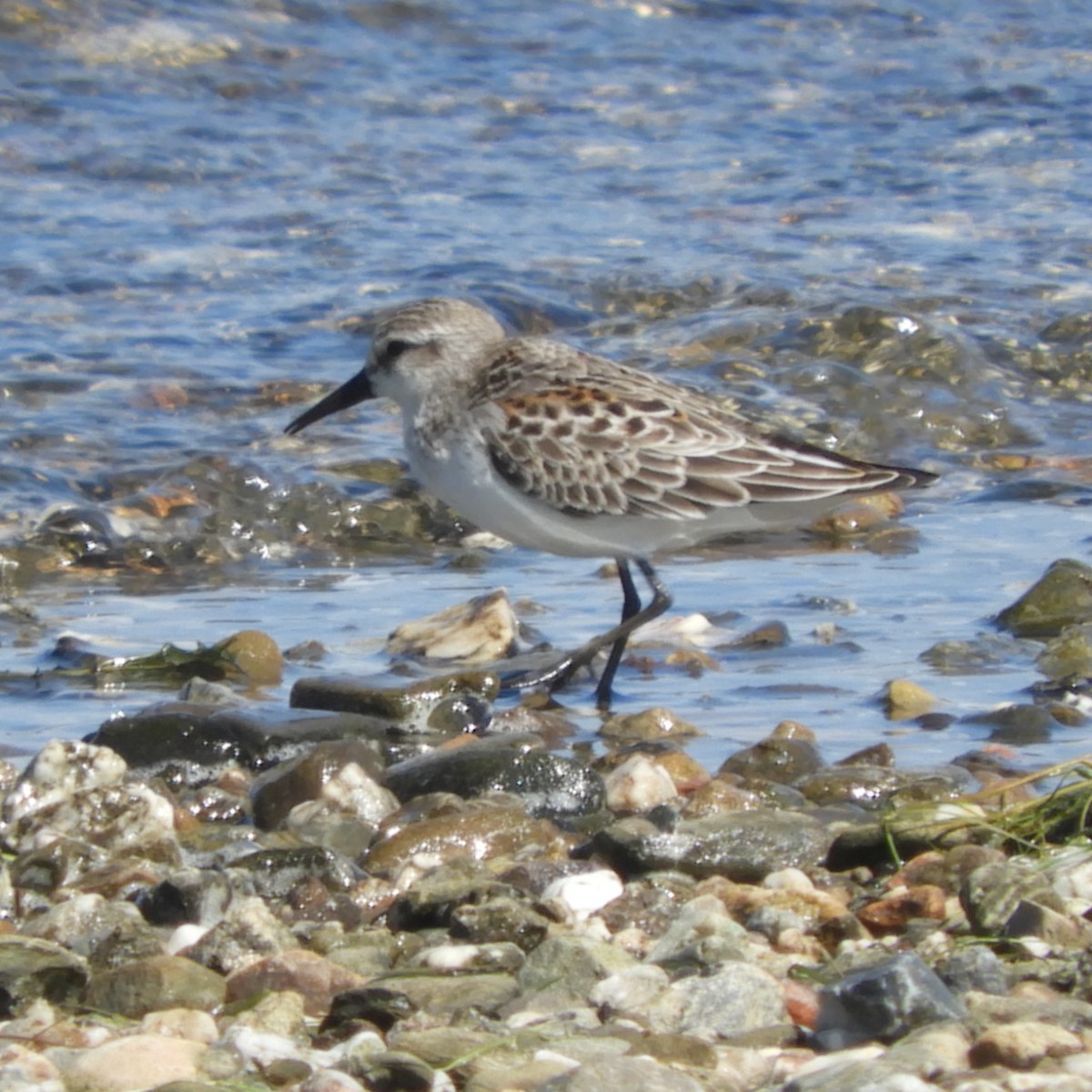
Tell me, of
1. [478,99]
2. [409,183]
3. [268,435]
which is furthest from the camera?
[478,99]

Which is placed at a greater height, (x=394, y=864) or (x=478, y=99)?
(x=478, y=99)

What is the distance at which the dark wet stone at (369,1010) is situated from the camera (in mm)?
3316

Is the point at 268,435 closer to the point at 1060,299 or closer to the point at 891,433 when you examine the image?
the point at 891,433

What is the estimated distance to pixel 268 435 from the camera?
28.2 ft

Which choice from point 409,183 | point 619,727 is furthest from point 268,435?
point 409,183

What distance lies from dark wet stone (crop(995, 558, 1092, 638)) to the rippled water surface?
0.45ft

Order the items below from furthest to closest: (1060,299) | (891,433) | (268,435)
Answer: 1. (1060,299)
2. (891,433)
3. (268,435)

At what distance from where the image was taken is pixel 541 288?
10.8 metres

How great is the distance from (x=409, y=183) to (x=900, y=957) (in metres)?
9.97

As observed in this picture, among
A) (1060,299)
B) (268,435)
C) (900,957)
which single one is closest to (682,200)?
(1060,299)

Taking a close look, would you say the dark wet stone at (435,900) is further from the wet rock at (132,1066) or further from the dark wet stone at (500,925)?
the wet rock at (132,1066)

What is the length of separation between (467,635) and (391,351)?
114 cm

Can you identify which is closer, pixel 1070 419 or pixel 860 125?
pixel 1070 419

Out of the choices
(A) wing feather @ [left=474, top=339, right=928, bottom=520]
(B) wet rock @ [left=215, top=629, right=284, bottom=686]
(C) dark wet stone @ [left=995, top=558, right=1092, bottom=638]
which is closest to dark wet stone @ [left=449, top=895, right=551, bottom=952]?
(B) wet rock @ [left=215, top=629, right=284, bottom=686]
